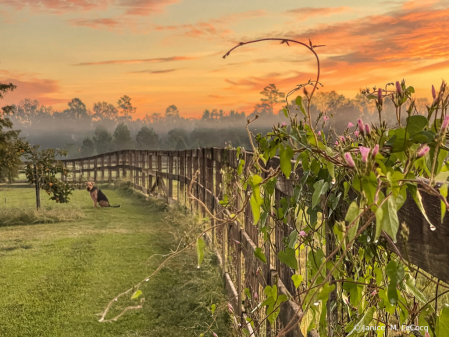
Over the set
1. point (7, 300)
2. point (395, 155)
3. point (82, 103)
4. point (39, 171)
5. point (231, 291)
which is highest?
point (82, 103)

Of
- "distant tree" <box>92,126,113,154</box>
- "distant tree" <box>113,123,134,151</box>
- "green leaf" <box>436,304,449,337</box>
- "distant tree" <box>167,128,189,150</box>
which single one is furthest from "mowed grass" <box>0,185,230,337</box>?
"distant tree" <box>92,126,113,154</box>

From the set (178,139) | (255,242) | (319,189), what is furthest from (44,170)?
(178,139)

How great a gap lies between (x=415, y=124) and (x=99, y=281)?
601cm

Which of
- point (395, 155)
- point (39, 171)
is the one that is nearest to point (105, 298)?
point (395, 155)

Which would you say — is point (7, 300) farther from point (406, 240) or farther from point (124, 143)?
point (124, 143)

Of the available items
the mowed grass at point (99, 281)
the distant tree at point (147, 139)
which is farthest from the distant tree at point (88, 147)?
the mowed grass at point (99, 281)

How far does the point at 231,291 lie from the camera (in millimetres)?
4910

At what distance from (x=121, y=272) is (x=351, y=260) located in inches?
223

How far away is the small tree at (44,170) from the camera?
1286cm

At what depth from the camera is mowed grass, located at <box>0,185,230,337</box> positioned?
190 inches

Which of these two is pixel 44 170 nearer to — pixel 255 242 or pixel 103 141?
pixel 255 242

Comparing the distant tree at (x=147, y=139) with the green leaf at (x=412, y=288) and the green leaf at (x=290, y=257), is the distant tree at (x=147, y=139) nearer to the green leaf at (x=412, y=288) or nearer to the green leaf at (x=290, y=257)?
the green leaf at (x=290, y=257)

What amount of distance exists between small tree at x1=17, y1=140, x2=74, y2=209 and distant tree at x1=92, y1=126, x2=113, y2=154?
273 ft

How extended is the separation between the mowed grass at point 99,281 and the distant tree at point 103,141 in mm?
87690
